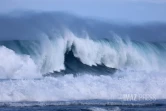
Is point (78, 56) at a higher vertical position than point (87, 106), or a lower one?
higher

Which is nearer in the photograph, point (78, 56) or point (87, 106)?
point (87, 106)

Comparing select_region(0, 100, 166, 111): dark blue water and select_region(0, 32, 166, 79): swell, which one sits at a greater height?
select_region(0, 32, 166, 79): swell

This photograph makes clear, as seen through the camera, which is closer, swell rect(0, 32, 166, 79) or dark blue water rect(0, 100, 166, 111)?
dark blue water rect(0, 100, 166, 111)

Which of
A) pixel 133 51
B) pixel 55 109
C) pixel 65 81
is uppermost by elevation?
pixel 133 51

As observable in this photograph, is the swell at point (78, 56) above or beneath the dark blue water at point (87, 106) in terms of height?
above

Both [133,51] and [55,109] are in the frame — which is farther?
[133,51]

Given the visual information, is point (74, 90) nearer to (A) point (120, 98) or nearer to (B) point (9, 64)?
(A) point (120, 98)

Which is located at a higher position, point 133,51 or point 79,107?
point 133,51

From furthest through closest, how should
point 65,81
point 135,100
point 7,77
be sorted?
point 7,77 < point 65,81 < point 135,100

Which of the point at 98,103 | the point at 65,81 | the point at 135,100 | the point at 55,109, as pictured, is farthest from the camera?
the point at 65,81

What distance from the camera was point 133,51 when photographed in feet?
153

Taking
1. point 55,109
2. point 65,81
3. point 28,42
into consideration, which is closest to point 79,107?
point 55,109

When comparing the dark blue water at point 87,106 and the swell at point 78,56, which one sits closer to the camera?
the dark blue water at point 87,106

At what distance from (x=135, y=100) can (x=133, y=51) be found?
13.6 meters
